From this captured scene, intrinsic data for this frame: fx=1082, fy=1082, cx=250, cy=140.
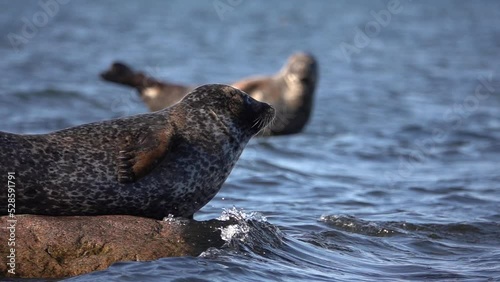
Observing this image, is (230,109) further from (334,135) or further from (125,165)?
(334,135)

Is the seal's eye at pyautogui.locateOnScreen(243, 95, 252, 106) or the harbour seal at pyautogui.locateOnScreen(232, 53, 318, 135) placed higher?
the harbour seal at pyautogui.locateOnScreen(232, 53, 318, 135)

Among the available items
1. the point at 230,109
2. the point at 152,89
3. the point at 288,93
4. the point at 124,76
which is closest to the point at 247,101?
the point at 230,109

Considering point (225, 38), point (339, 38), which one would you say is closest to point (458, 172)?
point (225, 38)

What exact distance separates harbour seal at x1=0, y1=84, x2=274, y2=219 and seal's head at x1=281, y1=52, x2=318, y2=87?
8.37m

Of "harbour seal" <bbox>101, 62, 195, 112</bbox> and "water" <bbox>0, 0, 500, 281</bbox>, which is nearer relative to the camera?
"water" <bbox>0, 0, 500, 281</bbox>

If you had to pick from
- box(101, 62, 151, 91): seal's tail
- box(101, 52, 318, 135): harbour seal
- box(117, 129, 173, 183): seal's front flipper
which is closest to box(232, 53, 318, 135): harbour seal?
box(101, 52, 318, 135): harbour seal

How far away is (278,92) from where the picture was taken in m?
15.7

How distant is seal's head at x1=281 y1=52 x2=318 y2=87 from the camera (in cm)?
1608

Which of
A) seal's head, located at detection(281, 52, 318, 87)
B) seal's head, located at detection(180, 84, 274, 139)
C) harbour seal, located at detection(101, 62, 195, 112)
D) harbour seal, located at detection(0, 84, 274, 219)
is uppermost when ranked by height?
seal's head, located at detection(281, 52, 318, 87)

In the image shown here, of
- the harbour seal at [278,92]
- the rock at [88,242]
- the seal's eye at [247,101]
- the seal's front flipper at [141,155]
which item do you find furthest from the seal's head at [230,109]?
the harbour seal at [278,92]

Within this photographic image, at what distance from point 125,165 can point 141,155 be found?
13 centimetres

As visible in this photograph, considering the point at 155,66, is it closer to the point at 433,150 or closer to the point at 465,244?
the point at 433,150

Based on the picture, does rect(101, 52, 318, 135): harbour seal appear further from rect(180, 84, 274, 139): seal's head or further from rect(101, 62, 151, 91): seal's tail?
rect(180, 84, 274, 139): seal's head

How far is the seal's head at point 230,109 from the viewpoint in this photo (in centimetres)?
783
